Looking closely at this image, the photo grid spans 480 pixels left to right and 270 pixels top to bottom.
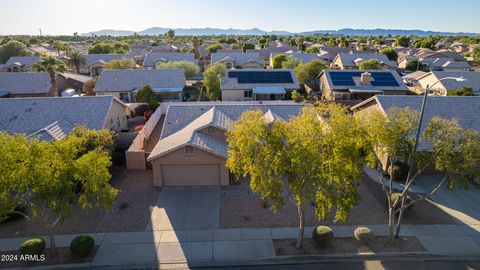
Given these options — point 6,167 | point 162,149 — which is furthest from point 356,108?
point 6,167

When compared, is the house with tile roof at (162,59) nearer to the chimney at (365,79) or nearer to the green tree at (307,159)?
the chimney at (365,79)

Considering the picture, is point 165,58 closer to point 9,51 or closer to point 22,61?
point 22,61

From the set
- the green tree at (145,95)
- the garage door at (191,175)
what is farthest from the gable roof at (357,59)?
the garage door at (191,175)

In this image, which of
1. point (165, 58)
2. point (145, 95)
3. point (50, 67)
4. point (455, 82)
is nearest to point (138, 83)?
point (145, 95)

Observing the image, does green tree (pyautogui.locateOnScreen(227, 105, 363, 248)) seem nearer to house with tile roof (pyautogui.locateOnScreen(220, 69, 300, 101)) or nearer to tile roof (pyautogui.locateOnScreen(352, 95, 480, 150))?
tile roof (pyautogui.locateOnScreen(352, 95, 480, 150))

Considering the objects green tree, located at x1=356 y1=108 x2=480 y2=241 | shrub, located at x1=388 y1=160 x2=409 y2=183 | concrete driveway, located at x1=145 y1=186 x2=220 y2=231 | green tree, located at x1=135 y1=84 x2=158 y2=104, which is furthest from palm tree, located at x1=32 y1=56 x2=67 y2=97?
shrub, located at x1=388 y1=160 x2=409 y2=183
